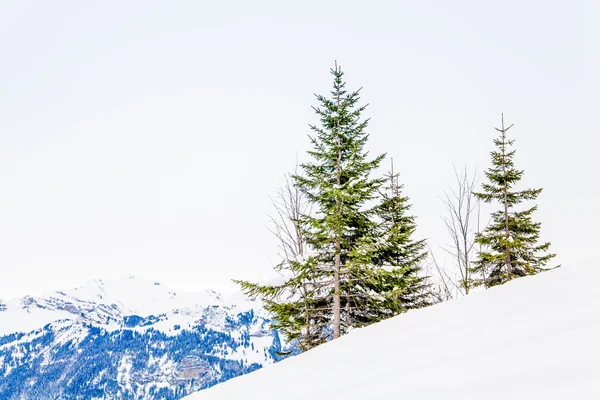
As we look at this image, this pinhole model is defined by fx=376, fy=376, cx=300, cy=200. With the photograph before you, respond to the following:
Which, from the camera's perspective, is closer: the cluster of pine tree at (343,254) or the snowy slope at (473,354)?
the snowy slope at (473,354)

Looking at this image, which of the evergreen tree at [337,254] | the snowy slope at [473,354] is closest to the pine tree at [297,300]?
the evergreen tree at [337,254]

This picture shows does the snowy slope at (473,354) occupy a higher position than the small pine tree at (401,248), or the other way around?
the small pine tree at (401,248)

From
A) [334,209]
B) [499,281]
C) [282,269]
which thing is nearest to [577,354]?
[334,209]

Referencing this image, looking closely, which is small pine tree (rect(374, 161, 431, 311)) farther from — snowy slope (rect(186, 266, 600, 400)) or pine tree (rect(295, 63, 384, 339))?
snowy slope (rect(186, 266, 600, 400))

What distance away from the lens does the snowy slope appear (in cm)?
180

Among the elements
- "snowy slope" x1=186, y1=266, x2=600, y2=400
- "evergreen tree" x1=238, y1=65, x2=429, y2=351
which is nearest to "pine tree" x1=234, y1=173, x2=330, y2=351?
"evergreen tree" x1=238, y1=65, x2=429, y2=351

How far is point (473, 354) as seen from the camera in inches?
96.3

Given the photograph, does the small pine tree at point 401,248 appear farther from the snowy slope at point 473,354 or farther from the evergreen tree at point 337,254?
the snowy slope at point 473,354

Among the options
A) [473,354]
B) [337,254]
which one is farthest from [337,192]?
[473,354]

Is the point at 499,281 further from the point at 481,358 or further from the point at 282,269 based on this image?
the point at 481,358

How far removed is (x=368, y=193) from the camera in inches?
400

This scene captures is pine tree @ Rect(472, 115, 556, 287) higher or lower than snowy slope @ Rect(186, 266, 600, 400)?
higher

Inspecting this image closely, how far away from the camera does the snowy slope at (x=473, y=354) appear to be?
1799 millimetres

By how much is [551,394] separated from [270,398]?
200 centimetres
